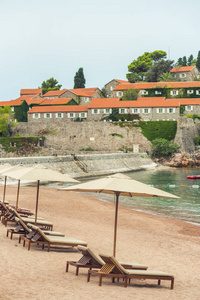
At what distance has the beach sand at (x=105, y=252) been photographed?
23.7 feet

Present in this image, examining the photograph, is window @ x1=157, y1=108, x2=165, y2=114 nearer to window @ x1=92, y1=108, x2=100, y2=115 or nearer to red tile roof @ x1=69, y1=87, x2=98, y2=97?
window @ x1=92, y1=108, x2=100, y2=115

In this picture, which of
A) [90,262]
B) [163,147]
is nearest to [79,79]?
[163,147]

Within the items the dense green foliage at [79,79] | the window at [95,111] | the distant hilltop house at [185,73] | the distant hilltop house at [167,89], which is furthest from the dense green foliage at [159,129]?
the dense green foliage at [79,79]

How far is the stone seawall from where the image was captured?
152 feet

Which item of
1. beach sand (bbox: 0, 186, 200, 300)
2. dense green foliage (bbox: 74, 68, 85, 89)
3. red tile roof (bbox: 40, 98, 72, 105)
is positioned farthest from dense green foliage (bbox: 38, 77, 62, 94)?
beach sand (bbox: 0, 186, 200, 300)

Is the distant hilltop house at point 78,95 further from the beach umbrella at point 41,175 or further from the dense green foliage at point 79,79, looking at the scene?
the beach umbrella at point 41,175

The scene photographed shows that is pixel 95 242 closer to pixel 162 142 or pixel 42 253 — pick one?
pixel 42 253

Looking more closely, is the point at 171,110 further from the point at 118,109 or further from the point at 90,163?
the point at 90,163

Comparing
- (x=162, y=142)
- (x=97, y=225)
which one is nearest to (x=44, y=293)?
(x=97, y=225)

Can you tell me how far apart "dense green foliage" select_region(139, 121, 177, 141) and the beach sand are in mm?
52575

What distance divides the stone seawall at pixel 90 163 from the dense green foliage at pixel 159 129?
19.2 feet

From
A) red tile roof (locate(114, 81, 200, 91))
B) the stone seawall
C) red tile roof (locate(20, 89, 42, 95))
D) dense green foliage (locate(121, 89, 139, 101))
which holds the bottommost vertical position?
the stone seawall

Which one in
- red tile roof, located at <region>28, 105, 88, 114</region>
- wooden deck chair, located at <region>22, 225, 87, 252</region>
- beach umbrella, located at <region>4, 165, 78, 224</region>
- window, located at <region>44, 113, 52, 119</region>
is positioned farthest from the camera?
window, located at <region>44, 113, 52, 119</region>

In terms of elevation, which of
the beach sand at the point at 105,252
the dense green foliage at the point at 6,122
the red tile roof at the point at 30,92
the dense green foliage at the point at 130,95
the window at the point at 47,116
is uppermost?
the red tile roof at the point at 30,92
